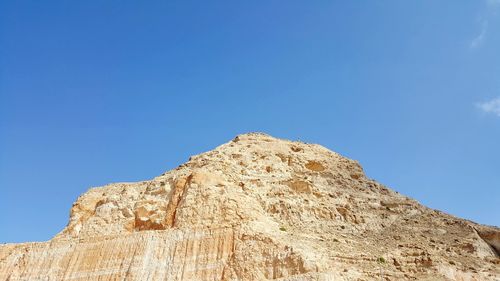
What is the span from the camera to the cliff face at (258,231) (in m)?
25.7

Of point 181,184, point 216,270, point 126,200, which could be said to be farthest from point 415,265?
point 126,200

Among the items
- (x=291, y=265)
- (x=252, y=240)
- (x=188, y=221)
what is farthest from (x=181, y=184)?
(x=291, y=265)

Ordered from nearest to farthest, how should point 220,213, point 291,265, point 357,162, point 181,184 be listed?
point 291,265, point 220,213, point 181,184, point 357,162

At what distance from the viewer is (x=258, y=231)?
27.5m

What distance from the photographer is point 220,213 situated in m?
29.6

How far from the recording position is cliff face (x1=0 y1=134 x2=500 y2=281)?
25719 millimetres

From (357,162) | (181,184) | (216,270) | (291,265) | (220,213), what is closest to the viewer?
(291,265)

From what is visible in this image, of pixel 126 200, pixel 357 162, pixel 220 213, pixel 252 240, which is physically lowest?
pixel 252 240

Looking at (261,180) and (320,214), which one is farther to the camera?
(261,180)

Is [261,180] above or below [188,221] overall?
above

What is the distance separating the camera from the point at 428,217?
31.0m

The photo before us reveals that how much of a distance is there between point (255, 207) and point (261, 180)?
2879 mm

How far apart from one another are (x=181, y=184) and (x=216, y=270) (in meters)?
7.39

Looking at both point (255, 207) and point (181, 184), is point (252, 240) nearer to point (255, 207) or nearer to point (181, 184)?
point (255, 207)
